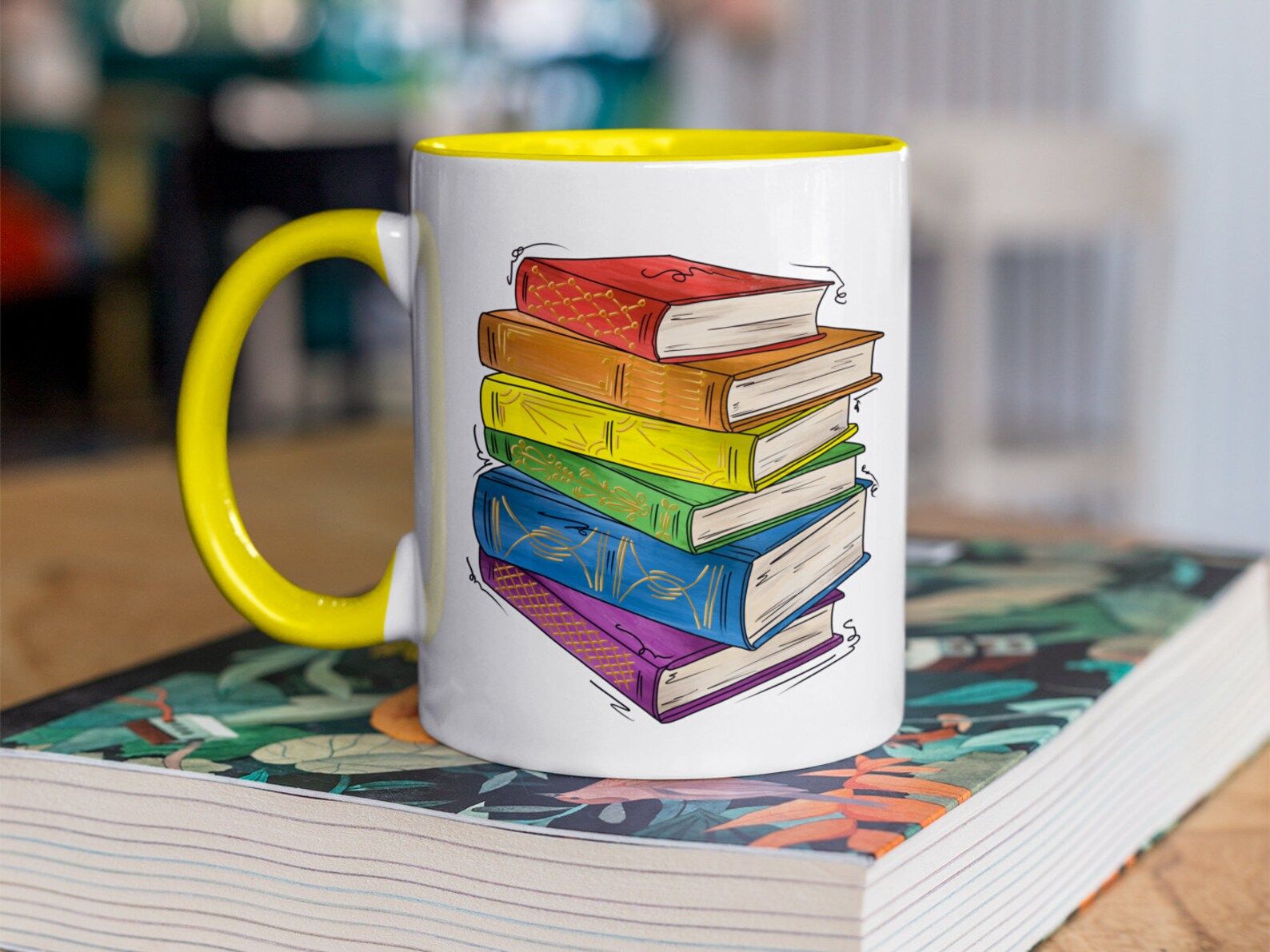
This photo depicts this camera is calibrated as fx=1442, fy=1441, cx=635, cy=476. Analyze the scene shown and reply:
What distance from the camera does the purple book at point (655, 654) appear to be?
0.32m

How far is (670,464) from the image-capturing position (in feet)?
1.04

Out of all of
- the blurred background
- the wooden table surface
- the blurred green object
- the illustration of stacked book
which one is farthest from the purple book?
the blurred green object

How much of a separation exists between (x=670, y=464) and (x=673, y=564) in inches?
0.9

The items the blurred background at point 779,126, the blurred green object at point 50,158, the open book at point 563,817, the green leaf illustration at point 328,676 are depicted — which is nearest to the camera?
the open book at point 563,817

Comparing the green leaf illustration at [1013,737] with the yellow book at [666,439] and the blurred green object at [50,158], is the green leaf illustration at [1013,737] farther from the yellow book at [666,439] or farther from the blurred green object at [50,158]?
the blurred green object at [50,158]

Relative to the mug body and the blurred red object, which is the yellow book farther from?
the blurred red object

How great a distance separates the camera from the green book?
0.32 metres

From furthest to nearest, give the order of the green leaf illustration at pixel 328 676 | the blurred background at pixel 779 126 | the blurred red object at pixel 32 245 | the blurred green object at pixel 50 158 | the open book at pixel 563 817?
the blurred green object at pixel 50 158
the blurred red object at pixel 32 245
the blurred background at pixel 779 126
the green leaf illustration at pixel 328 676
the open book at pixel 563 817

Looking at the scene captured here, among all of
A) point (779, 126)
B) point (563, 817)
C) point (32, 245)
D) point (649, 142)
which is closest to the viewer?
point (563, 817)

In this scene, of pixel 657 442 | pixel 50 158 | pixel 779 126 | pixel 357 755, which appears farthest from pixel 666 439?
pixel 50 158

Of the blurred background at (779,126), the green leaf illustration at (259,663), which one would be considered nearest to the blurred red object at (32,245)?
the blurred background at (779,126)

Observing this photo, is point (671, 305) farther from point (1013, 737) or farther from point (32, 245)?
point (32, 245)

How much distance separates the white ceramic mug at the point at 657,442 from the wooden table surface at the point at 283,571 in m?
0.10

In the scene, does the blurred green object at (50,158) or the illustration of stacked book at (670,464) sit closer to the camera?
the illustration of stacked book at (670,464)
